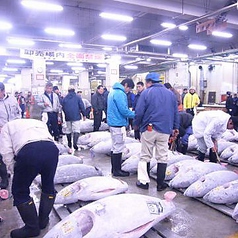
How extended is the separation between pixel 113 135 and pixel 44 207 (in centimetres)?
212

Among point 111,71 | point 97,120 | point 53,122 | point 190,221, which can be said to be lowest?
point 190,221

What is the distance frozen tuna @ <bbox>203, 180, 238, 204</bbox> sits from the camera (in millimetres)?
3574

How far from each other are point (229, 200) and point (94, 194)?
5.38ft

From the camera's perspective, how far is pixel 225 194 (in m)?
3.58

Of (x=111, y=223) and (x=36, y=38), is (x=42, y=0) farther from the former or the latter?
(x=111, y=223)

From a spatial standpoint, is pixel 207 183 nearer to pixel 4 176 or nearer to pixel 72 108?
pixel 4 176

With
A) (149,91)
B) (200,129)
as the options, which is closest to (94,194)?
(149,91)

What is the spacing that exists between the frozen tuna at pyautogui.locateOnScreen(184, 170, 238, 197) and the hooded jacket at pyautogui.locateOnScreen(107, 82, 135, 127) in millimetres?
1463

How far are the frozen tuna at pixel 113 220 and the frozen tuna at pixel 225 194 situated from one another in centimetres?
107

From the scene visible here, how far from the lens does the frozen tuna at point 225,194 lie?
3574 mm

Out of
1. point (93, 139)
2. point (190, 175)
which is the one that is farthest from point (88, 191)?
point (93, 139)

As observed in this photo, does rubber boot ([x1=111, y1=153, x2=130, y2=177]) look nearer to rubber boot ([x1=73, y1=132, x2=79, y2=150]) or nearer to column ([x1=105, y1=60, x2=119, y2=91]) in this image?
rubber boot ([x1=73, y1=132, x2=79, y2=150])

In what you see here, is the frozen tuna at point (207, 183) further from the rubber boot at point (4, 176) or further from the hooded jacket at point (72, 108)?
the hooded jacket at point (72, 108)

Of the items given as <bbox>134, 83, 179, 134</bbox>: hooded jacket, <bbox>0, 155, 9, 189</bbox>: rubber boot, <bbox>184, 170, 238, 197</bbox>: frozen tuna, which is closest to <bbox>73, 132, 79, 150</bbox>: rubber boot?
<bbox>0, 155, 9, 189</bbox>: rubber boot
